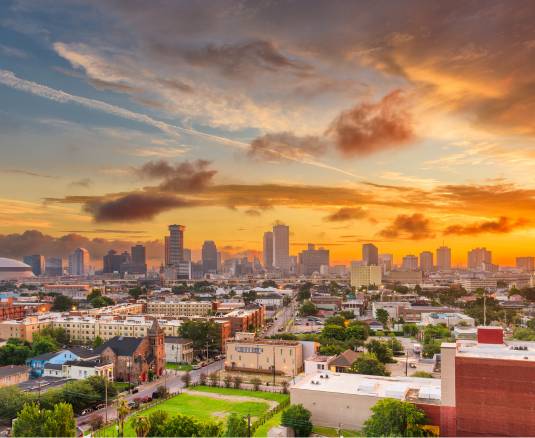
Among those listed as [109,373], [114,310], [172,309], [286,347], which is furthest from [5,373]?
[172,309]

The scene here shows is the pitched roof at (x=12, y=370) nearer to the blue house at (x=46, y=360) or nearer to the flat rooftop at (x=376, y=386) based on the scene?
the blue house at (x=46, y=360)

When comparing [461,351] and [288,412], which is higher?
[461,351]

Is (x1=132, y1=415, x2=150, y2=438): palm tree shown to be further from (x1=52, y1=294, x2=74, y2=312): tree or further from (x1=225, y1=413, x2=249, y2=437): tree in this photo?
(x1=52, y1=294, x2=74, y2=312): tree

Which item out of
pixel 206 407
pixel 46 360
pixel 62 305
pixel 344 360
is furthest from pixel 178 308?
pixel 206 407

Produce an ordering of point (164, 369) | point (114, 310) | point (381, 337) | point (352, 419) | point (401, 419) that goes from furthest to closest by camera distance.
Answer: point (114, 310) < point (381, 337) < point (164, 369) < point (352, 419) < point (401, 419)

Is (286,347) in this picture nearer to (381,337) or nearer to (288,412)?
(288,412)

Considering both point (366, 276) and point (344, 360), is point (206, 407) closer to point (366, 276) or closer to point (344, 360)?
point (344, 360)
